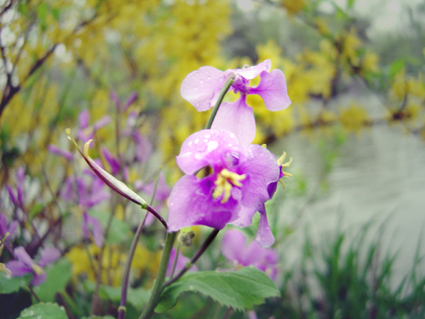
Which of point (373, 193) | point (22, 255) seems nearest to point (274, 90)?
point (22, 255)

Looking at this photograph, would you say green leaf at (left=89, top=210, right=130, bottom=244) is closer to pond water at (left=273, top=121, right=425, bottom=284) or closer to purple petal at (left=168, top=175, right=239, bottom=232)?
purple petal at (left=168, top=175, right=239, bottom=232)

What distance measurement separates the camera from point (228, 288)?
0.69ft

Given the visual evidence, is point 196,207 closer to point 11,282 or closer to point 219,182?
point 219,182

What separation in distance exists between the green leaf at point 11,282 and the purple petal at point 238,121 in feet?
0.70

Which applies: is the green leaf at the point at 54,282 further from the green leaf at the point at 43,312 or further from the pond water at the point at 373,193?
the pond water at the point at 373,193

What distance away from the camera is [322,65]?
94cm

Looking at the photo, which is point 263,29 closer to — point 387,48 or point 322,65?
point 322,65

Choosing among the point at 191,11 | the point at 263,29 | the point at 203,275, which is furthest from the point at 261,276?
the point at 263,29

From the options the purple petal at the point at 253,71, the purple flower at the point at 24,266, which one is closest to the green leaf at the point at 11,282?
the purple flower at the point at 24,266

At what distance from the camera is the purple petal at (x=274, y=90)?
20 centimetres

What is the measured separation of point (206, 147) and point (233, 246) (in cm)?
20

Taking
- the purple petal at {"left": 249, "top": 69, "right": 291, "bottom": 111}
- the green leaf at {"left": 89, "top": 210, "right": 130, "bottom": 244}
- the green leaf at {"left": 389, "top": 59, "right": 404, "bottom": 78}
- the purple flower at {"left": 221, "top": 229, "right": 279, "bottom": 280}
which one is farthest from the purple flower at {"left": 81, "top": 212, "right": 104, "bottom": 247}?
the green leaf at {"left": 389, "top": 59, "right": 404, "bottom": 78}

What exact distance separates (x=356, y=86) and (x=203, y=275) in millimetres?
1390

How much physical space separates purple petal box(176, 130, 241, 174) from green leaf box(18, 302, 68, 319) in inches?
6.0
